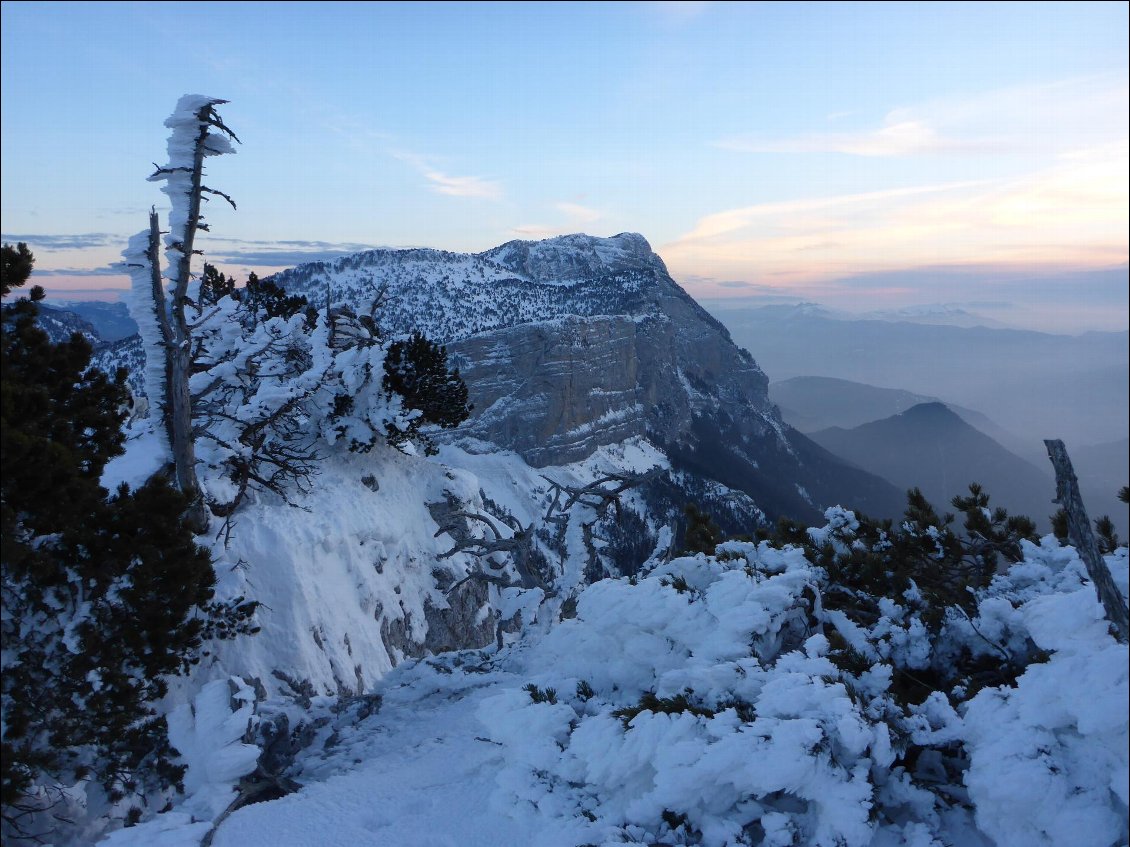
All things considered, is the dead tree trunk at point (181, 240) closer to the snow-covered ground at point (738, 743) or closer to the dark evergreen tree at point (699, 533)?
the snow-covered ground at point (738, 743)

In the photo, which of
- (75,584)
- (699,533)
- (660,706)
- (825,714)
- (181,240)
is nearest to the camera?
(825,714)

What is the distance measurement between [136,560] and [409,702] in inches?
229

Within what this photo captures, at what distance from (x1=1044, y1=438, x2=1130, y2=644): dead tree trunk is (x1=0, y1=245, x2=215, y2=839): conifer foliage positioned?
33.0 ft

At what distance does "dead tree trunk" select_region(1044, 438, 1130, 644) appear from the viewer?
5469mm

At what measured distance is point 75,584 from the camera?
8.59 m

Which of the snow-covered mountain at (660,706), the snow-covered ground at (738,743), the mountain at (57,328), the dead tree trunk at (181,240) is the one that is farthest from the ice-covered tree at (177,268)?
the snow-covered ground at (738,743)

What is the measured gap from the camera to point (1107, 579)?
18.3 feet

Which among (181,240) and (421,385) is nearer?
(181,240)

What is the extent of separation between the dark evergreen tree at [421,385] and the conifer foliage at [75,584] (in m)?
12.3

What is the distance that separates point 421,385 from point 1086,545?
66.0 feet

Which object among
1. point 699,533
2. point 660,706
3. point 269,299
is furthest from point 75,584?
point 269,299

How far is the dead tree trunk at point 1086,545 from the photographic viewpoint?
5469 mm

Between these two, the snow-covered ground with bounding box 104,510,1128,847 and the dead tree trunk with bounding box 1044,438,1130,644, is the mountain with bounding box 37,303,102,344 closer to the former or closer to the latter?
the snow-covered ground with bounding box 104,510,1128,847

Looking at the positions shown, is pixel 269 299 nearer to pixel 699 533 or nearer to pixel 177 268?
pixel 177 268
